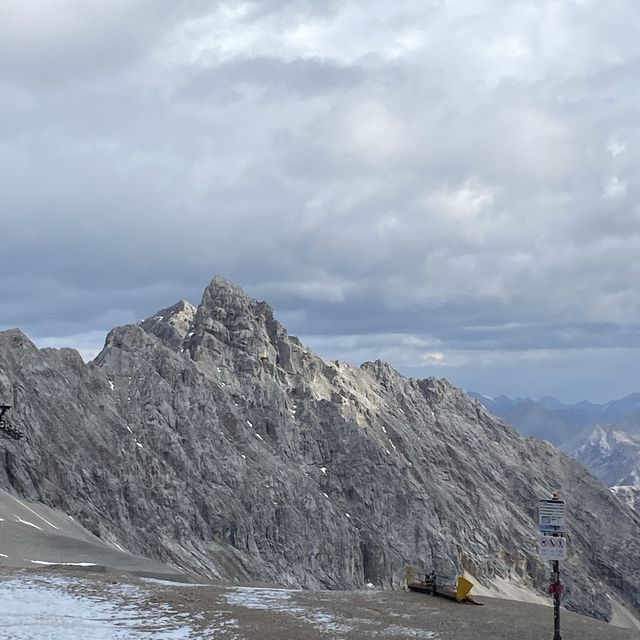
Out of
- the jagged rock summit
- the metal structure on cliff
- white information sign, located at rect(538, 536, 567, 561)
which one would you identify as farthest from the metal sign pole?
the jagged rock summit

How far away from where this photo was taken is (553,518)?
2677cm

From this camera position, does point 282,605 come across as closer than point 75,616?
No

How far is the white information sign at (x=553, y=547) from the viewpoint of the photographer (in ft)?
87.5

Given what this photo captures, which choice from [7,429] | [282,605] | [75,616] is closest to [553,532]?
[282,605]

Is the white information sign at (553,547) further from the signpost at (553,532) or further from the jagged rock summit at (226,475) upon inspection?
the jagged rock summit at (226,475)

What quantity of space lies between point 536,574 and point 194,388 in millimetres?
87058

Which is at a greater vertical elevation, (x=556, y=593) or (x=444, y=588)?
(x=556, y=593)

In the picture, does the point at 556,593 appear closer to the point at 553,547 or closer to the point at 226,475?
the point at 553,547

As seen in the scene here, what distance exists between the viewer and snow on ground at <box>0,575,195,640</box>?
26984 millimetres

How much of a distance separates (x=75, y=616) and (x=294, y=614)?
7.34 meters

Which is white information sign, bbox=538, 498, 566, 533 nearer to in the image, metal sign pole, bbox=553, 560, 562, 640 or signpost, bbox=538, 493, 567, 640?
signpost, bbox=538, 493, 567, 640

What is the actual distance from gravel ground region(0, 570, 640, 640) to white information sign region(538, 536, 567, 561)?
3.50 metres

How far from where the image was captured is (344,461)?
190875mm

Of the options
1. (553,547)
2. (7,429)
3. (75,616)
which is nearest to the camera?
(553,547)
